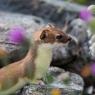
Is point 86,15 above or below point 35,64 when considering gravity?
above

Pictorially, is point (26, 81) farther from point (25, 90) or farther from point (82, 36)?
point (82, 36)

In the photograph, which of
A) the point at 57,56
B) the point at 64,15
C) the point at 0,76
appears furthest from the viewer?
the point at 64,15

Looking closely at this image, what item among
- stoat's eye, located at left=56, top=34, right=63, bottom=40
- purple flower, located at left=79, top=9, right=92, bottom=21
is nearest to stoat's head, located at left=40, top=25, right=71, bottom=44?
stoat's eye, located at left=56, top=34, right=63, bottom=40

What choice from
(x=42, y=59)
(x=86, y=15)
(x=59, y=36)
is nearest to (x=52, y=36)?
(x=59, y=36)

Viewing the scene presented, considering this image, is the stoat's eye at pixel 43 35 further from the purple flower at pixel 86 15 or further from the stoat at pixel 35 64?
the purple flower at pixel 86 15

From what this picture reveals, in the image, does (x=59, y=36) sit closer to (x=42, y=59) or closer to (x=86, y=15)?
(x=42, y=59)

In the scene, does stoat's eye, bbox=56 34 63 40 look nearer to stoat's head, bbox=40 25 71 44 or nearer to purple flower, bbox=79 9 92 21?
stoat's head, bbox=40 25 71 44

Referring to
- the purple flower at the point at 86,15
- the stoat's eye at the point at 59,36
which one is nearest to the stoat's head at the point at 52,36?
the stoat's eye at the point at 59,36

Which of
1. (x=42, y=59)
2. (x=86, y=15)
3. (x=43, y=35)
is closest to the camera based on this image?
(x=86, y=15)

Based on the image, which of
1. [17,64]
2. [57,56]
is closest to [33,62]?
[17,64]

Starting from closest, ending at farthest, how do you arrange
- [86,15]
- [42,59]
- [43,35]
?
1. [86,15]
2. [43,35]
3. [42,59]

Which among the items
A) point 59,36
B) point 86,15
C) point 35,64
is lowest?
point 35,64
